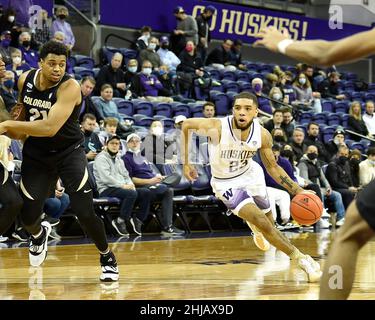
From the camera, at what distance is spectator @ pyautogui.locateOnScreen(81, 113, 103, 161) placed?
12.6m

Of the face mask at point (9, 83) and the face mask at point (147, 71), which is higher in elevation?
the face mask at point (147, 71)

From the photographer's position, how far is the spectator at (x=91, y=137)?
12.6 metres

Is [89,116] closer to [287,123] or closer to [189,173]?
[287,123]

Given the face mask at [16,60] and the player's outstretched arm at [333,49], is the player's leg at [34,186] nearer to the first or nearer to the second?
the player's outstretched arm at [333,49]

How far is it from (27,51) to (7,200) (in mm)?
8346

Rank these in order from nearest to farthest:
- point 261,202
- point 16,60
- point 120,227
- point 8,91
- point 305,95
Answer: point 261,202, point 8,91, point 120,227, point 16,60, point 305,95

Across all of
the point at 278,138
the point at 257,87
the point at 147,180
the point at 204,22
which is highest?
the point at 204,22

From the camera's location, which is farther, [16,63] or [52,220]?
[16,63]

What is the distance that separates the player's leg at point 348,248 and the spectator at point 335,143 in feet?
40.7

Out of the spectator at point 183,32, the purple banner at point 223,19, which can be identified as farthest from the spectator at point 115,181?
the spectator at point 183,32

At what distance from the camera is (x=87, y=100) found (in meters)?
13.5

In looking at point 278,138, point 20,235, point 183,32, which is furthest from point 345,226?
point 183,32

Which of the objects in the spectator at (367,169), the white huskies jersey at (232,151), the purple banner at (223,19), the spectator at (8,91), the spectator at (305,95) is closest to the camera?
the white huskies jersey at (232,151)

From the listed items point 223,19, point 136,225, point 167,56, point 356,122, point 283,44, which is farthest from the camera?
point 223,19
